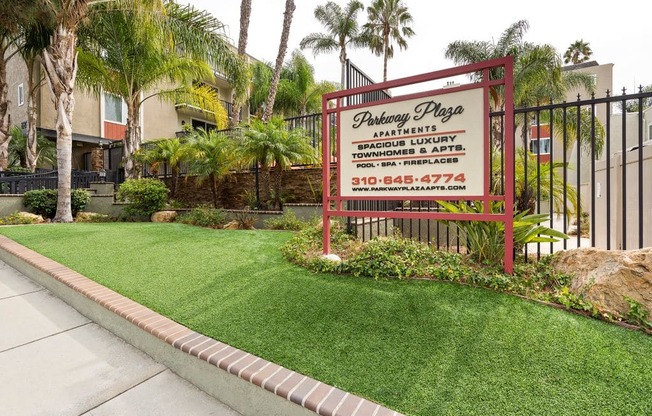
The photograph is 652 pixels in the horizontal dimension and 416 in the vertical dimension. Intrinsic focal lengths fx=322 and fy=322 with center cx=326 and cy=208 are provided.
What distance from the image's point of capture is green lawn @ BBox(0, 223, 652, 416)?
1923mm

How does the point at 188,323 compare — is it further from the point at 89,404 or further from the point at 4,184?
the point at 4,184

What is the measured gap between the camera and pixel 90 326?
3373mm

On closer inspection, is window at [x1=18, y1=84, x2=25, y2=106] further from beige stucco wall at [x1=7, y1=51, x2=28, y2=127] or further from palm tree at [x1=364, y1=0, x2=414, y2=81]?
palm tree at [x1=364, y1=0, x2=414, y2=81]

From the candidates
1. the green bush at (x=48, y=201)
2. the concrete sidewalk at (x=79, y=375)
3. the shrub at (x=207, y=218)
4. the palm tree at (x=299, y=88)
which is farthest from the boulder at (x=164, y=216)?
the palm tree at (x=299, y=88)

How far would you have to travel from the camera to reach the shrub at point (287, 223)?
23.3ft

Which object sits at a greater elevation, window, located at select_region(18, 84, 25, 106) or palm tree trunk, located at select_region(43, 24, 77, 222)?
window, located at select_region(18, 84, 25, 106)

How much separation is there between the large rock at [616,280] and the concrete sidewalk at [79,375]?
314 centimetres

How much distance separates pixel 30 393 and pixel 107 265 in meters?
2.50

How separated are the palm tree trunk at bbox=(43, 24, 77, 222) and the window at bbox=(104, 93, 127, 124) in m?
8.39

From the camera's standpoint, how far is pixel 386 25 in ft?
80.9

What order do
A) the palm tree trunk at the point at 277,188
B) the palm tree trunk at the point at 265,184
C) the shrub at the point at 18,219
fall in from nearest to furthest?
the palm tree trunk at the point at 277,188, the palm tree trunk at the point at 265,184, the shrub at the point at 18,219

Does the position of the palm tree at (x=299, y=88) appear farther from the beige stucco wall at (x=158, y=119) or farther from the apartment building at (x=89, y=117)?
the beige stucco wall at (x=158, y=119)

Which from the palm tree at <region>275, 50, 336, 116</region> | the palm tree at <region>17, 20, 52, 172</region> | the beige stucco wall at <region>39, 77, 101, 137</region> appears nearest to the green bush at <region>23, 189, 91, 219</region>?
the palm tree at <region>17, 20, 52, 172</region>

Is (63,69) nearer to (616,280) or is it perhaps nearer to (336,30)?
(616,280)
